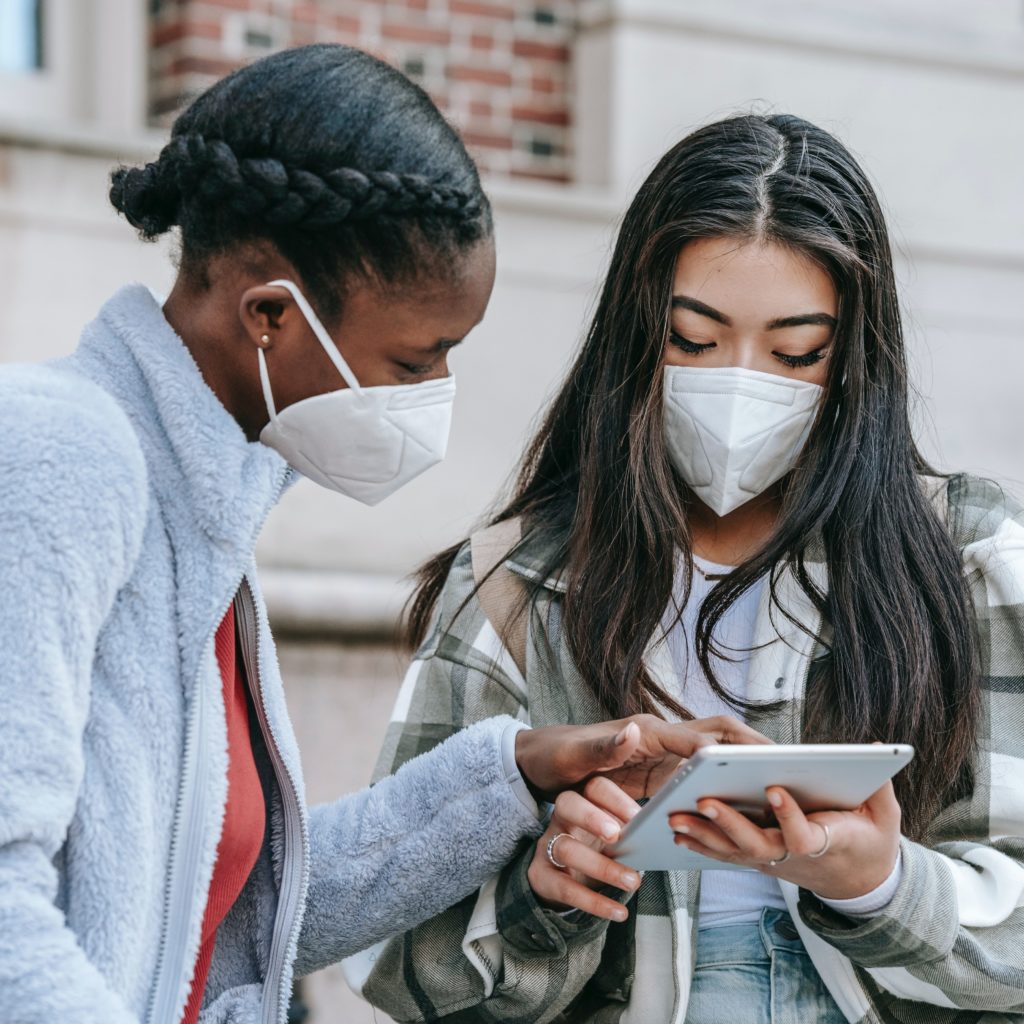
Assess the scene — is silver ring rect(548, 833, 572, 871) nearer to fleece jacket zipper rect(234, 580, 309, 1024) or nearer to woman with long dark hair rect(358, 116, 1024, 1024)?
woman with long dark hair rect(358, 116, 1024, 1024)

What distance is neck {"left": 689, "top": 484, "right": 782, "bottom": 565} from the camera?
2.53 metres

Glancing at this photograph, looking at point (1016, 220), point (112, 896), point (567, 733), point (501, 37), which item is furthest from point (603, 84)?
point (112, 896)

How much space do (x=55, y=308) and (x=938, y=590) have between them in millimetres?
2896

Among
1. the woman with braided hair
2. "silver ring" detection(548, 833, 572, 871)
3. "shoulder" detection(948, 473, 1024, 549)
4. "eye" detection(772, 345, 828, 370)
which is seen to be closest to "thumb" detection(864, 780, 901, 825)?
the woman with braided hair

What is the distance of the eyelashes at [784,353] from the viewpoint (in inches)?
95.3

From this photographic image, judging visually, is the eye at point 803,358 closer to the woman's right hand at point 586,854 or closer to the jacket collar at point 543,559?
the jacket collar at point 543,559

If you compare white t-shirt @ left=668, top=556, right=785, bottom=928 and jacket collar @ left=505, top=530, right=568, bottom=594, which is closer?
white t-shirt @ left=668, top=556, right=785, bottom=928

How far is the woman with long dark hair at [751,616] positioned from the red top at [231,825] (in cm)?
41

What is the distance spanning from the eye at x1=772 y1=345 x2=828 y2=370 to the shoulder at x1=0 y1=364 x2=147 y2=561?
3.28 feet

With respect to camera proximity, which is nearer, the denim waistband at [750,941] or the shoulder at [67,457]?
the shoulder at [67,457]

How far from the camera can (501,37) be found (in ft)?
17.0

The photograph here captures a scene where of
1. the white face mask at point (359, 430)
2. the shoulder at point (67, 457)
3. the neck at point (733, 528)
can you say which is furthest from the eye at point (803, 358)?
the shoulder at point (67, 457)

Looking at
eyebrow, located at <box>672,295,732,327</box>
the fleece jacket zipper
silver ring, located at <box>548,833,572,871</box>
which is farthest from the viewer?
eyebrow, located at <box>672,295,732,327</box>

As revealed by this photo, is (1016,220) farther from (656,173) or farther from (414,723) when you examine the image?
(414,723)
